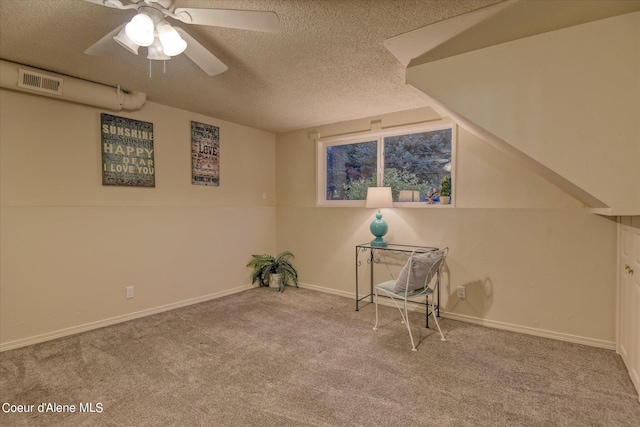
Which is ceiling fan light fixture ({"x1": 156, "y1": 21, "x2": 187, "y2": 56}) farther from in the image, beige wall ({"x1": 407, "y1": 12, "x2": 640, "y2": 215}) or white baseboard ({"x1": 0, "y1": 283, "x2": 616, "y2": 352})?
white baseboard ({"x1": 0, "y1": 283, "x2": 616, "y2": 352})

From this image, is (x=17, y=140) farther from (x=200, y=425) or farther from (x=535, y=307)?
(x=535, y=307)

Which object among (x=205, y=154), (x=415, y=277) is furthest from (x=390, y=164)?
(x=205, y=154)

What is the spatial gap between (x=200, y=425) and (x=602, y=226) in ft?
10.9

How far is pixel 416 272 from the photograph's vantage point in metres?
2.55

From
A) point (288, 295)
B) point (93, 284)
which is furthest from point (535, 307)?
point (93, 284)

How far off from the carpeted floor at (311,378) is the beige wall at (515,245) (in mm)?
214

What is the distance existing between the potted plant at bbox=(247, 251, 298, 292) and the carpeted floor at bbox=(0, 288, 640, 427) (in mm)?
1349

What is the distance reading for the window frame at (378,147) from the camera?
332 cm

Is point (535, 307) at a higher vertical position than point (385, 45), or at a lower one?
lower

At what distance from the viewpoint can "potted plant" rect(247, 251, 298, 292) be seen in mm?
4438

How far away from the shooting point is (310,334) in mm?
2857

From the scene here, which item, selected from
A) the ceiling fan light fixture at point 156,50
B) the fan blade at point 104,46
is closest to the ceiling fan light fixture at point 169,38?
the ceiling fan light fixture at point 156,50

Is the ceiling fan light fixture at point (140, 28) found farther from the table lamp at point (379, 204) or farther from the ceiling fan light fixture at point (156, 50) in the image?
the table lamp at point (379, 204)

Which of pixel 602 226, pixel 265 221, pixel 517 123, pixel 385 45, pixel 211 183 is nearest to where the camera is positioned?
pixel 517 123
